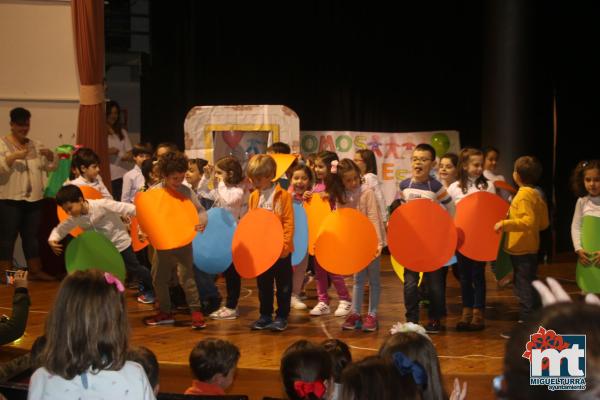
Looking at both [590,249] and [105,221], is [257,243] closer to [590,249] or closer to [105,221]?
[105,221]

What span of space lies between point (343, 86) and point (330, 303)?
325 centimetres

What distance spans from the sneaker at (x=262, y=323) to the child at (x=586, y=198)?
1804mm

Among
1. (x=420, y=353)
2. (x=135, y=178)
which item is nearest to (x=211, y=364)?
(x=420, y=353)

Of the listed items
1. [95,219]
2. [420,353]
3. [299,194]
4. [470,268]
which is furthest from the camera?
[299,194]

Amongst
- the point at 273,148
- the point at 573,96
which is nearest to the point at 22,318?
the point at 273,148

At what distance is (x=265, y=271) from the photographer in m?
4.76

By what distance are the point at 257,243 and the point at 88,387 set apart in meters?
2.77

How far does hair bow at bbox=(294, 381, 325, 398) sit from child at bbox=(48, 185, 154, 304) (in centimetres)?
259

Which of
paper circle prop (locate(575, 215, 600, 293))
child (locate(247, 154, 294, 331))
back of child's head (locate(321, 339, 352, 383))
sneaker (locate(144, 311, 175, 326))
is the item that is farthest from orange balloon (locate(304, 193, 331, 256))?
back of child's head (locate(321, 339, 352, 383))

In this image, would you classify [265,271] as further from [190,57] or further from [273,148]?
[190,57]

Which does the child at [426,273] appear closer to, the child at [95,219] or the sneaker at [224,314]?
the sneaker at [224,314]

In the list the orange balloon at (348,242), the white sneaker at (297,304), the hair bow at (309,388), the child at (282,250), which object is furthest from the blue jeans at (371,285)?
the hair bow at (309,388)

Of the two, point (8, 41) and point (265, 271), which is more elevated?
point (8, 41)

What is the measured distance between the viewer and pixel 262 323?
15.8ft
